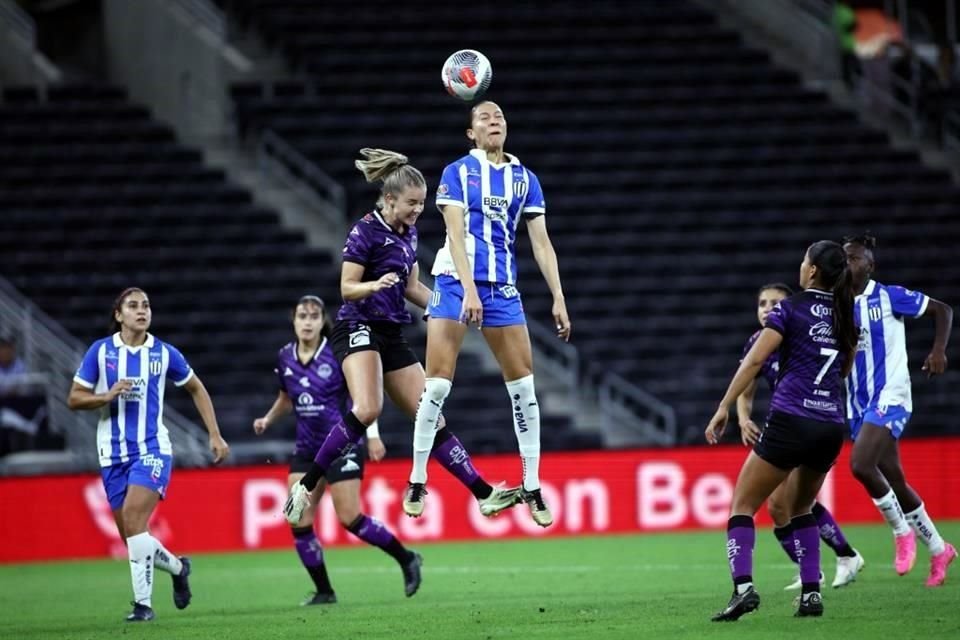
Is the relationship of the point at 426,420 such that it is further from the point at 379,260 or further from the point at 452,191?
the point at 452,191

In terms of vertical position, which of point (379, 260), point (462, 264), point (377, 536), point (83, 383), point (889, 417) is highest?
point (379, 260)

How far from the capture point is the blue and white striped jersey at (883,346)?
11.2 m

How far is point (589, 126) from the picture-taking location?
24.6m

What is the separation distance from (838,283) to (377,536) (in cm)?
443

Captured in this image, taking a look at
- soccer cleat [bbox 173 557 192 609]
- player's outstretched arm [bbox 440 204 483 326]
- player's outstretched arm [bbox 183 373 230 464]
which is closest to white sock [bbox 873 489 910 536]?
player's outstretched arm [bbox 440 204 483 326]

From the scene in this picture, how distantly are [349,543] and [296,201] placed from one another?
6623 millimetres

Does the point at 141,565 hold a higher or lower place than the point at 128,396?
lower

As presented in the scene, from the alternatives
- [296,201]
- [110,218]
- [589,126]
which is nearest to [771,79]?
[589,126]

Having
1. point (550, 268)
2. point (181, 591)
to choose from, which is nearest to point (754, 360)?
point (550, 268)

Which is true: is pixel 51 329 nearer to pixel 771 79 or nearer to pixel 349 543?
pixel 349 543

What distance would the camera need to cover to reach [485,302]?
9742 mm

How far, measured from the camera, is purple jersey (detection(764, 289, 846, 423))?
28.7 feet

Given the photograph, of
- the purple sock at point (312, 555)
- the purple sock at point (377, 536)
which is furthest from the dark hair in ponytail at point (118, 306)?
the purple sock at point (377, 536)

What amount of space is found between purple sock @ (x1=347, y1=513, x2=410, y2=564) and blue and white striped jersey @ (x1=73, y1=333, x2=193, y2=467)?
1509 millimetres
